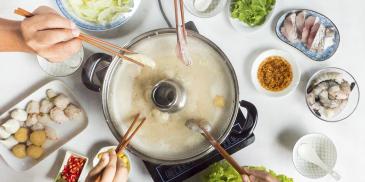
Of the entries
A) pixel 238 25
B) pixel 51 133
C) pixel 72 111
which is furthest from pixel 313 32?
pixel 51 133

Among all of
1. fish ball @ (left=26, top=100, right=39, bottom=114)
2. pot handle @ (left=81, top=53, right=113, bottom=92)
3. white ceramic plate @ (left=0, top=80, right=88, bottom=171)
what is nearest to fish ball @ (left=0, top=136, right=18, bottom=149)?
white ceramic plate @ (left=0, top=80, right=88, bottom=171)

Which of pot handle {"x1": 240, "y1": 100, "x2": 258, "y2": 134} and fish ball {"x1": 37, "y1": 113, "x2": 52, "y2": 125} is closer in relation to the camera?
pot handle {"x1": 240, "y1": 100, "x2": 258, "y2": 134}

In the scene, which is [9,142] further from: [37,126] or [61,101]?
[61,101]

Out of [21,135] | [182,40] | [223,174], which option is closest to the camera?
[182,40]

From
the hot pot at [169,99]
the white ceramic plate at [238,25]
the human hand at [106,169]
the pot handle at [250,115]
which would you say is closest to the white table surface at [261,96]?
the white ceramic plate at [238,25]

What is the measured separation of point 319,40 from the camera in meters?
1.56

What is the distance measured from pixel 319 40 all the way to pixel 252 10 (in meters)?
0.26

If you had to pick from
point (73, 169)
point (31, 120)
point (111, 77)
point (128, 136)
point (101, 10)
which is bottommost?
point (73, 169)

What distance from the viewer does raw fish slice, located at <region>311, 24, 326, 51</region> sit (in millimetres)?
1563

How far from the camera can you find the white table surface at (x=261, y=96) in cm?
157

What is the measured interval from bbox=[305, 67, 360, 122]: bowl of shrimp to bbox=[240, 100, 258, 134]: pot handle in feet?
0.78

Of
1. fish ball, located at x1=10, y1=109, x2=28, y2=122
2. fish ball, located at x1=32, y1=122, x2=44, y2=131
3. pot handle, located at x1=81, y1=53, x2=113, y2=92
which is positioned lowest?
fish ball, located at x1=32, y1=122, x2=44, y2=131

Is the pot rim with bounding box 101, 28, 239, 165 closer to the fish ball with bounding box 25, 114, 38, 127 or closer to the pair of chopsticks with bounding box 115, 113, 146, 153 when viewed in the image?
the pair of chopsticks with bounding box 115, 113, 146, 153

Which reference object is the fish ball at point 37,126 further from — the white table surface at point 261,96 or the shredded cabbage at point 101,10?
the shredded cabbage at point 101,10
